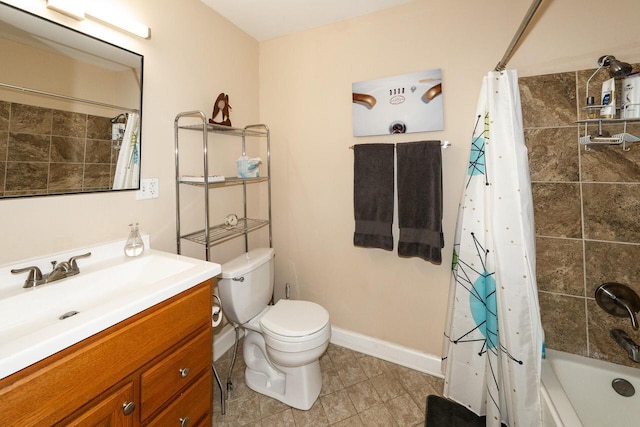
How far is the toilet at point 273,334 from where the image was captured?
58.3 inches

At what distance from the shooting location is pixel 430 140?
1681mm

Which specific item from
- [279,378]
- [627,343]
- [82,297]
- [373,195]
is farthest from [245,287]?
[627,343]

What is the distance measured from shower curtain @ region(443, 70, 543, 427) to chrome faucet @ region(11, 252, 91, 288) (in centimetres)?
180

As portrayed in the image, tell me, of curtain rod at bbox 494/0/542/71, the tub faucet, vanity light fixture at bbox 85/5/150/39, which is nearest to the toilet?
vanity light fixture at bbox 85/5/150/39

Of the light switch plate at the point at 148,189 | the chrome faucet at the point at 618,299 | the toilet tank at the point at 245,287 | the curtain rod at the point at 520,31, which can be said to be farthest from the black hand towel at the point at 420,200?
the light switch plate at the point at 148,189

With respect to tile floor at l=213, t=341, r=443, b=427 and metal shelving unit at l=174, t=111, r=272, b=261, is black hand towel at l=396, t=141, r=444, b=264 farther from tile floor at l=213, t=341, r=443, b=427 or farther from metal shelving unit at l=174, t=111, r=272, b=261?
metal shelving unit at l=174, t=111, r=272, b=261

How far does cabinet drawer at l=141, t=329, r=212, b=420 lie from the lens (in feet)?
3.04

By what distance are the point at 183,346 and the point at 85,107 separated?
1.11 m

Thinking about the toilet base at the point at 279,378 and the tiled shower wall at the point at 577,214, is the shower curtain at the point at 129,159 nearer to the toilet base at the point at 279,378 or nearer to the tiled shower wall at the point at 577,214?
the toilet base at the point at 279,378

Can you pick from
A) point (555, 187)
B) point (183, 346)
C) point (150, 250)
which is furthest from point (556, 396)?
point (150, 250)

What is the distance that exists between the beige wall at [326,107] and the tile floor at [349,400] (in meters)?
0.22

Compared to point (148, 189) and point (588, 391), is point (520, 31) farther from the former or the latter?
point (148, 189)

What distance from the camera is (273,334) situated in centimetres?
150

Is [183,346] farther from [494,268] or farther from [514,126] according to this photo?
[514,126]
